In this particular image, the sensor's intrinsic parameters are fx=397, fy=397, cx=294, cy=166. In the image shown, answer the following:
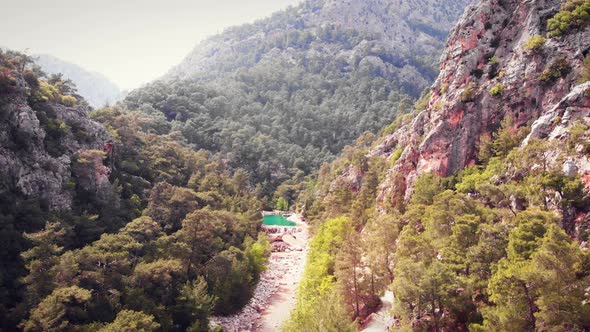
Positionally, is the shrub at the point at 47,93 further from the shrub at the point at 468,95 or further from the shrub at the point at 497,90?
the shrub at the point at 497,90

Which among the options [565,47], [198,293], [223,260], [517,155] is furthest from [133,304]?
[565,47]

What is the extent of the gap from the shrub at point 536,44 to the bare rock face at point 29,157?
69.6 m

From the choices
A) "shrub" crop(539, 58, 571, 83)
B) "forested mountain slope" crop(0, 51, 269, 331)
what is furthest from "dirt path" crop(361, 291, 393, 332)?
"shrub" crop(539, 58, 571, 83)

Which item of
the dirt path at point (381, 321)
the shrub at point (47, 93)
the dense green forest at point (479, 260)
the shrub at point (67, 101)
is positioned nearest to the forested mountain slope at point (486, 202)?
the dense green forest at point (479, 260)

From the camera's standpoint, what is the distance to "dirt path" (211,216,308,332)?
54844 millimetres

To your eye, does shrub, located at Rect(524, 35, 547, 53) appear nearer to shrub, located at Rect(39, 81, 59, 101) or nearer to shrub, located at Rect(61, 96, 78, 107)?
shrub, located at Rect(39, 81, 59, 101)

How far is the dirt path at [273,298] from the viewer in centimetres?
5484

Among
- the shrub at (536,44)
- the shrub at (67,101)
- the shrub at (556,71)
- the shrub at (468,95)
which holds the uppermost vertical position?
the shrub at (536,44)

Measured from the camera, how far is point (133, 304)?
42.6m

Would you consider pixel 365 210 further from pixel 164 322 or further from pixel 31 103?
pixel 31 103

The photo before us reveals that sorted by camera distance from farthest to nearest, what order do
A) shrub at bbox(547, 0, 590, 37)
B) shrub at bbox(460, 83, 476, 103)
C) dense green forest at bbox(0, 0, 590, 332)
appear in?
shrub at bbox(460, 83, 476, 103), shrub at bbox(547, 0, 590, 37), dense green forest at bbox(0, 0, 590, 332)

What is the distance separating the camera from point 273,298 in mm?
65438

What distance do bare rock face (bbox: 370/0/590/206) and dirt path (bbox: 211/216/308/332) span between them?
23.5 meters

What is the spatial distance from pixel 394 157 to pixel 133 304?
58875mm
